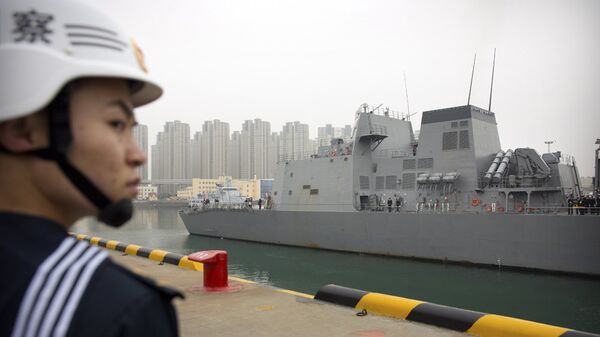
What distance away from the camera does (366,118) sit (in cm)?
2052

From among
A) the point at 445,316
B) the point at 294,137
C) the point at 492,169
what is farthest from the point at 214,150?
the point at 445,316

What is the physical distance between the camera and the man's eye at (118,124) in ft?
3.14

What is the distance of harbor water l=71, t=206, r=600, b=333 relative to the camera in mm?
10469

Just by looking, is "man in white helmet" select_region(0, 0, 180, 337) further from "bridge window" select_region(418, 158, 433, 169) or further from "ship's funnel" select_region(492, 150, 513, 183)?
"bridge window" select_region(418, 158, 433, 169)

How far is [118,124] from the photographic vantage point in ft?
3.18

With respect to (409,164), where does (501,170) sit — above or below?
below

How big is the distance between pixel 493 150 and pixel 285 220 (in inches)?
366

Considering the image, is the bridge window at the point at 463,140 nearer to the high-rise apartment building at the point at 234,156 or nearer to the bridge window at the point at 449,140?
the bridge window at the point at 449,140

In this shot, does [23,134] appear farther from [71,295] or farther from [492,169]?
[492,169]

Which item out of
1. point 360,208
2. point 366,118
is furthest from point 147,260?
point 366,118

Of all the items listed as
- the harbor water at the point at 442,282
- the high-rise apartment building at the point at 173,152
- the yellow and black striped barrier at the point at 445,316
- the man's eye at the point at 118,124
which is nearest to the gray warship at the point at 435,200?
the harbor water at the point at 442,282

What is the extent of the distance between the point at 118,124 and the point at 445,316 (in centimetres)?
393

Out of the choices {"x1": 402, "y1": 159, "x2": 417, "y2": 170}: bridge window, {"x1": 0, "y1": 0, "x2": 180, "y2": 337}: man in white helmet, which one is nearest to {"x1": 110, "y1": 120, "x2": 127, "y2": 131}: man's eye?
{"x1": 0, "y1": 0, "x2": 180, "y2": 337}: man in white helmet

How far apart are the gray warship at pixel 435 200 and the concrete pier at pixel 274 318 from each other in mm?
11334
